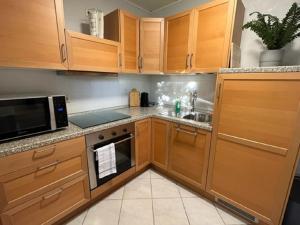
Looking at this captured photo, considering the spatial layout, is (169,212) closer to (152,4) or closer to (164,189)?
(164,189)

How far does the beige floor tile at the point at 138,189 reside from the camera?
5.72 feet

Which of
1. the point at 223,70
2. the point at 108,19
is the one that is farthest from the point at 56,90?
the point at 223,70

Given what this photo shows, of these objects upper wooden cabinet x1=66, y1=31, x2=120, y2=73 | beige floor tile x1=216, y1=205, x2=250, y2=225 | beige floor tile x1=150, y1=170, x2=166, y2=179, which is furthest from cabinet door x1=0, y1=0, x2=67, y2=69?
beige floor tile x1=216, y1=205, x2=250, y2=225

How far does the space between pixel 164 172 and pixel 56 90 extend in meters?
1.70

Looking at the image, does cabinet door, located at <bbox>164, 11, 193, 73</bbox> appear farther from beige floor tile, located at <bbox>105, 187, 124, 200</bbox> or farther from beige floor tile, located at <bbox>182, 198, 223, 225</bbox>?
beige floor tile, located at <bbox>105, 187, 124, 200</bbox>

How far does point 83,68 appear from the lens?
5.01ft

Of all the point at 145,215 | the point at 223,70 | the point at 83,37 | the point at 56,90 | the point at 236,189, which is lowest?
the point at 145,215

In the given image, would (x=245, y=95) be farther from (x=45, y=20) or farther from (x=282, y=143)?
(x=45, y=20)

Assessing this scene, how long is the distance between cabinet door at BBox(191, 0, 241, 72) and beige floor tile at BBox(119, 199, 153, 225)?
1596mm

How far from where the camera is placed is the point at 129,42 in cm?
191

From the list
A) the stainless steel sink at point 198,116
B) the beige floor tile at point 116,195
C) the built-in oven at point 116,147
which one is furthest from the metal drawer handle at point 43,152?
the stainless steel sink at point 198,116

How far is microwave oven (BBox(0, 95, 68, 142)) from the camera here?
41.5 inches

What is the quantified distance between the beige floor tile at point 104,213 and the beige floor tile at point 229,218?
1036 mm

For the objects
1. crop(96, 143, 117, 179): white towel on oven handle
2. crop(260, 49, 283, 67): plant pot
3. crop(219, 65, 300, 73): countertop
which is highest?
crop(260, 49, 283, 67): plant pot
